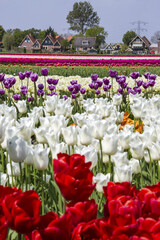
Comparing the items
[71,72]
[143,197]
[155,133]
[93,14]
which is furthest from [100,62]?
[93,14]

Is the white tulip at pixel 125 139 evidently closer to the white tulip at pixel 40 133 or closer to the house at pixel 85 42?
the white tulip at pixel 40 133

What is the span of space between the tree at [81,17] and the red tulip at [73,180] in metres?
95.1

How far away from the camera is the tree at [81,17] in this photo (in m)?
92.6

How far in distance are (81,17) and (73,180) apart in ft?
316

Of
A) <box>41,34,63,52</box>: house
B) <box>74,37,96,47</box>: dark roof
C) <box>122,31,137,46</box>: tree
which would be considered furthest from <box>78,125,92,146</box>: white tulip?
<box>122,31,137,46</box>: tree

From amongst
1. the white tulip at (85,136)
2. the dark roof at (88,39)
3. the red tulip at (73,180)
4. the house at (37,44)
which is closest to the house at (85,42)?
the dark roof at (88,39)

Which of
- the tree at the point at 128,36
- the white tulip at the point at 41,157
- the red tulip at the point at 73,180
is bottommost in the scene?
the white tulip at the point at 41,157

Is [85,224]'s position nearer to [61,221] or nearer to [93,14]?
[61,221]

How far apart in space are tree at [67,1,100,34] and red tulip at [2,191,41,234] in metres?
95.3

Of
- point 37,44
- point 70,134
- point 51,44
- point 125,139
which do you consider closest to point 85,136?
point 70,134

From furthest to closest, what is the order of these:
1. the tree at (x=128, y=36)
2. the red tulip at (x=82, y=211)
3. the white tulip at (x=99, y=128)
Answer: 1. the tree at (x=128, y=36)
2. the white tulip at (x=99, y=128)
3. the red tulip at (x=82, y=211)

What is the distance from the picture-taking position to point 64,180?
946 millimetres

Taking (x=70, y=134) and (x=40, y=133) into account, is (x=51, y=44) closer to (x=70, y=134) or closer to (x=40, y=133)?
(x=40, y=133)

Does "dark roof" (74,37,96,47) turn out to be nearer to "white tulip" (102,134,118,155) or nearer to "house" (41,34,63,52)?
"house" (41,34,63,52)
